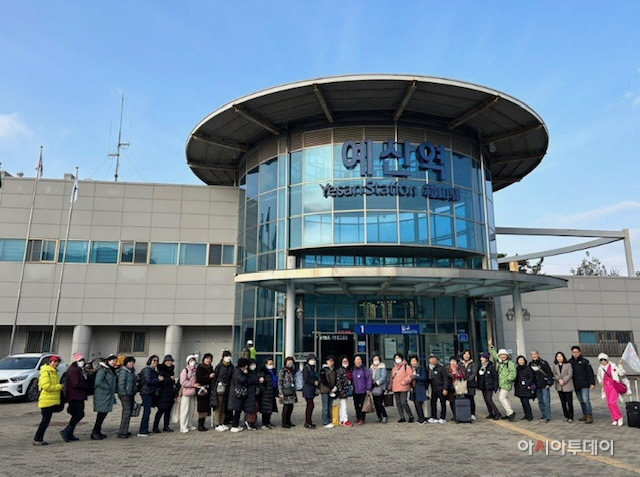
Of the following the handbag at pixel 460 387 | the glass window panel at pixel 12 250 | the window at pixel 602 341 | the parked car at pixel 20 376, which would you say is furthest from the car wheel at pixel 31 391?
the window at pixel 602 341

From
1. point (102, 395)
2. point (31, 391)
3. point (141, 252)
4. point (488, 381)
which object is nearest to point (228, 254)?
point (141, 252)

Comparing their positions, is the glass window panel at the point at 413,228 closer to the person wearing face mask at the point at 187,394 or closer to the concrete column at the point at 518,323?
the concrete column at the point at 518,323

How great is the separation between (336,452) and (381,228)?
11579 millimetres

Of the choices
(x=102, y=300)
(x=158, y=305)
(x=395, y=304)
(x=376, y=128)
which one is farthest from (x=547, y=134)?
(x=102, y=300)

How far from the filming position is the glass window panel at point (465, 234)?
19.8m

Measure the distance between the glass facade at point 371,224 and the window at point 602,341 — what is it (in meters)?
A: 9.12

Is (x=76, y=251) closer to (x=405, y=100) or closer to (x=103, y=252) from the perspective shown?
(x=103, y=252)

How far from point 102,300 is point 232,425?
16812mm

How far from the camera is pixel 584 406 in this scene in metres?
11.0

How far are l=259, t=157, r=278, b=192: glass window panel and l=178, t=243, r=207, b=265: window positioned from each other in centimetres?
610

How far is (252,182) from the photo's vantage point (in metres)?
22.9

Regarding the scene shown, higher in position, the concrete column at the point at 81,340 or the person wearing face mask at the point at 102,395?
the concrete column at the point at 81,340

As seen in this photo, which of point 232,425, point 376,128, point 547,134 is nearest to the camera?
point 232,425

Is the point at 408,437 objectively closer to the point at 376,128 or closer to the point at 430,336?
the point at 430,336
